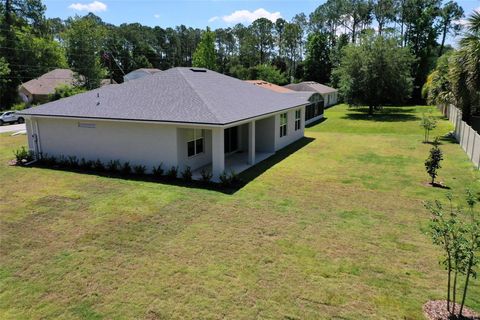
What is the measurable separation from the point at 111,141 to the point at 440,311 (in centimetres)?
1399

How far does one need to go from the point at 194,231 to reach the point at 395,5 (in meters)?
69.8

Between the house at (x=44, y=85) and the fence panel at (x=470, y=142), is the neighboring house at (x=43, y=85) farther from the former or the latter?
the fence panel at (x=470, y=142)

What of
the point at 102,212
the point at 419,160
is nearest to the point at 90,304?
the point at 102,212

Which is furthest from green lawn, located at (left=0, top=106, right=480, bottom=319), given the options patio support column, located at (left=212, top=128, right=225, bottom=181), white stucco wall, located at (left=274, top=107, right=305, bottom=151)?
white stucco wall, located at (left=274, top=107, right=305, bottom=151)

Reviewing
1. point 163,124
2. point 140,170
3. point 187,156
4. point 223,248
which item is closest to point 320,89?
point 187,156

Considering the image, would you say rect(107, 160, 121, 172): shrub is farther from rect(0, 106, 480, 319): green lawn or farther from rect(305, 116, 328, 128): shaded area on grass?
rect(305, 116, 328, 128): shaded area on grass

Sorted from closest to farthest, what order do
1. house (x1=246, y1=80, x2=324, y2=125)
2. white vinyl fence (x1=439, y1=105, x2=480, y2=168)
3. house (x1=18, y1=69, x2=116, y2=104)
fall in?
white vinyl fence (x1=439, y1=105, x2=480, y2=168), house (x1=246, y1=80, x2=324, y2=125), house (x1=18, y1=69, x2=116, y2=104)

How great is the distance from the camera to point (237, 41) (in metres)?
99.4

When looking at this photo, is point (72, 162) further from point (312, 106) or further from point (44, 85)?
point (44, 85)

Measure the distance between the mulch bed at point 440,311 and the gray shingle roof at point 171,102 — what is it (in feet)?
30.1

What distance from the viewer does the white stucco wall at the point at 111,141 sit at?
15.1 meters

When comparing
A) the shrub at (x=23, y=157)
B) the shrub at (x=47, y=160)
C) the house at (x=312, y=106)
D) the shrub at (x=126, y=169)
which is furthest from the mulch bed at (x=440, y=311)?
the house at (x=312, y=106)

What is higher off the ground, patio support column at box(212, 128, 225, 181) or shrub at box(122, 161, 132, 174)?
patio support column at box(212, 128, 225, 181)

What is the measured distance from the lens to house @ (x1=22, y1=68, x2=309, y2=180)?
14.8 metres
